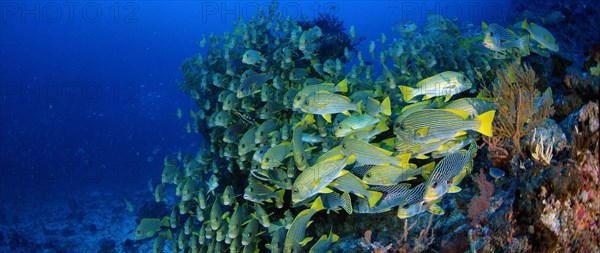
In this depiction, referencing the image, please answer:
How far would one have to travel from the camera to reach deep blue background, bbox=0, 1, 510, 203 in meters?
26.3

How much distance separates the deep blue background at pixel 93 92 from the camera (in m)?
26.3

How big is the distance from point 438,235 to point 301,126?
2.13m

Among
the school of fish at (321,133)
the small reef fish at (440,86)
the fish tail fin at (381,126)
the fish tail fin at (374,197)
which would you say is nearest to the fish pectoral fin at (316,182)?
the school of fish at (321,133)

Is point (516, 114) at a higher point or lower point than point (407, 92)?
lower

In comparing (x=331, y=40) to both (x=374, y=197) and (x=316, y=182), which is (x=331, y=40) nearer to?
(x=374, y=197)

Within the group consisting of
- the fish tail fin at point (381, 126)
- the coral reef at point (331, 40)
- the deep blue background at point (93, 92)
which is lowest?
the fish tail fin at point (381, 126)

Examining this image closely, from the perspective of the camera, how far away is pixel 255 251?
542 centimetres

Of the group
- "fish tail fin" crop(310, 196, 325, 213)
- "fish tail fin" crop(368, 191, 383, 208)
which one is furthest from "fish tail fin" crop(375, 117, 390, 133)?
"fish tail fin" crop(310, 196, 325, 213)

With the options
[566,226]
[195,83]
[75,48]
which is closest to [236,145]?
[195,83]

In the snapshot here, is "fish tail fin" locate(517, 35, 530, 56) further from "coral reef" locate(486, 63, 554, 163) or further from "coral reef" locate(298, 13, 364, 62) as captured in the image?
"coral reef" locate(298, 13, 364, 62)

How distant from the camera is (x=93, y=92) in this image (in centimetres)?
5331

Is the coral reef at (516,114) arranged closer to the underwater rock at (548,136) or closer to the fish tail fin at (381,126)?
the underwater rock at (548,136)

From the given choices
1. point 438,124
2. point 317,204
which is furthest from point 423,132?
point 317,204

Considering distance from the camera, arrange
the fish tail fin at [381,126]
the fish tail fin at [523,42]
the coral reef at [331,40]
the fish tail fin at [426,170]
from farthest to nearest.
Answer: the coral reef at [331,40], the fish tail fin at [523,42], the fish tail fin at [381,126], the fish tail fin at [426,170]
